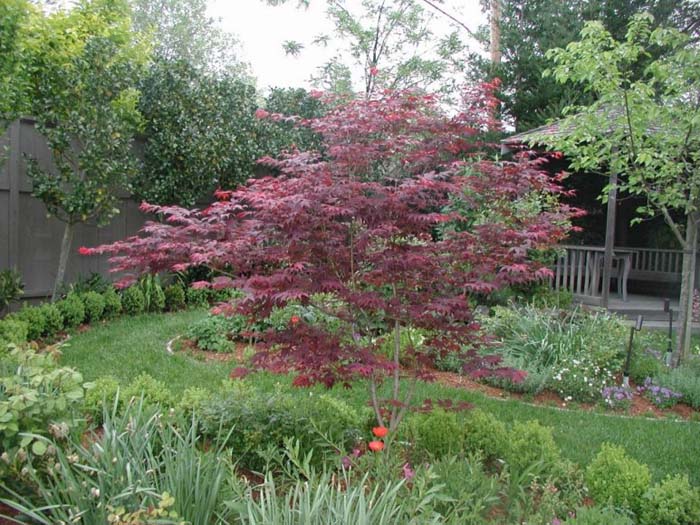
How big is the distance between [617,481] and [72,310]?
615cm

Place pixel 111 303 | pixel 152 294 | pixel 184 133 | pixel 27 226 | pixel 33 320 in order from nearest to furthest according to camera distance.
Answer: pixel 33 320, pixel 27 226, pixel 111 303, pixel 152 294, pixel 184 133

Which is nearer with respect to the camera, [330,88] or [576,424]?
[576,424]

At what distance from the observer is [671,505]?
10.0 feet

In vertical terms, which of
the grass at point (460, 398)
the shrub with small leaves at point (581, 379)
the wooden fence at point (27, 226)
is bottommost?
the grass at point (460, 398)

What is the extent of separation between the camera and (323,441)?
3500 mm

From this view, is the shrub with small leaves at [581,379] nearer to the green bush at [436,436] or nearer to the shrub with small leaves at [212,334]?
the green bush at [436,436]

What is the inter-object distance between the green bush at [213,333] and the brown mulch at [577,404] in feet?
7.96

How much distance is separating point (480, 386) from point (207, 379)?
8.56ft

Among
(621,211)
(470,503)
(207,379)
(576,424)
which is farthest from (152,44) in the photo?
(621,211)

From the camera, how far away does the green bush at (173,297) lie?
8.93m

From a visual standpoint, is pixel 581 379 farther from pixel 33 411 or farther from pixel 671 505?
pixel 33 411

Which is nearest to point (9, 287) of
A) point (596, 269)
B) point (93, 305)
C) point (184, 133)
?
point (93, 305)

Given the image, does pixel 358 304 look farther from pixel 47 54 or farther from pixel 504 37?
pixel 504 37

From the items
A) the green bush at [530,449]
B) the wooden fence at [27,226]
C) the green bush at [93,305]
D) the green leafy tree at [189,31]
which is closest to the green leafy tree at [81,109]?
the wooden fence at [27,226]
